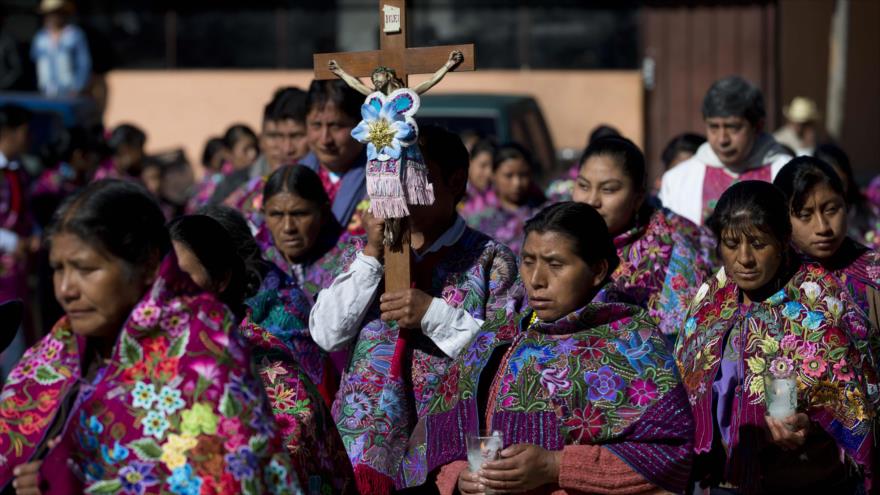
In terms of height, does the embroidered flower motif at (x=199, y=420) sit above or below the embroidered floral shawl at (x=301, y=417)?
above

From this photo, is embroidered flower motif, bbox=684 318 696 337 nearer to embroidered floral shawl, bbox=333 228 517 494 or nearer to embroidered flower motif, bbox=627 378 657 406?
embroidered floral shawl, bbox=333 228 517 494

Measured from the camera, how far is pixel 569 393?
452 cm

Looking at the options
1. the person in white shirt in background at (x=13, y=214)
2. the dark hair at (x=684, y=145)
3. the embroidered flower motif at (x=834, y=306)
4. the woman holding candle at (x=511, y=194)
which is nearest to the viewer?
the embroidered flower motif at (x=834, y=306)

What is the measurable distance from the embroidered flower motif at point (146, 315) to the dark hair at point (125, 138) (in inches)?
312

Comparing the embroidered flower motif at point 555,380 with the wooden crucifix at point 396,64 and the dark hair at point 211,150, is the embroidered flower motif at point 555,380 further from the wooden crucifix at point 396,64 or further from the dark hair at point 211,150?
the dark hair at point 211,150

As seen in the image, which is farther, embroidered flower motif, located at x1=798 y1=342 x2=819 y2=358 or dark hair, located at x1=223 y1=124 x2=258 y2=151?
dark hair, located at x1=223 y1=124 x2=258 y2=151

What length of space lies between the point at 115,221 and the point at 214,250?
34.0 inches

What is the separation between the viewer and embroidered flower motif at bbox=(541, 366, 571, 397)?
14.9 feet

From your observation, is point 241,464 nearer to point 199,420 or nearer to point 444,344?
point 199,420

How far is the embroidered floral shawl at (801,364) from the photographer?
16.9ft

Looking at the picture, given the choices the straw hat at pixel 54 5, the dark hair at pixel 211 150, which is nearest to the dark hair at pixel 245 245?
the dark hair at pixel 211 150

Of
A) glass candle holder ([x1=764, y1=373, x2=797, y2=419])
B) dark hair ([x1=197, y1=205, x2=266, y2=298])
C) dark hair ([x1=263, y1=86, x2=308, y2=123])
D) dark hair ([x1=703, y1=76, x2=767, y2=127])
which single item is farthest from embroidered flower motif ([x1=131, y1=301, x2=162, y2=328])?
dark hair ([x1=703, y1=76, x2=767, y2=127])

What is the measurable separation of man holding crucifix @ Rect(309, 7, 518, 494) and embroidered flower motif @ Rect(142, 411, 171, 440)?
55.1 inches

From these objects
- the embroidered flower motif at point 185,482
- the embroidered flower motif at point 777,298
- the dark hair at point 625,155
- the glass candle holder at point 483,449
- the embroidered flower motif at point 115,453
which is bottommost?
the glass candle holder at point 483,449
